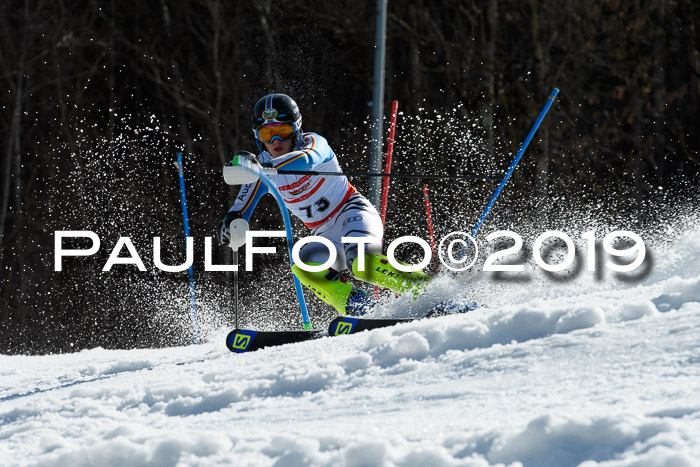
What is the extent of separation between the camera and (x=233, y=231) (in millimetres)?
4605

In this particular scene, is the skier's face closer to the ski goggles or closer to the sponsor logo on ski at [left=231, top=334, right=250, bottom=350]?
the ski goggles

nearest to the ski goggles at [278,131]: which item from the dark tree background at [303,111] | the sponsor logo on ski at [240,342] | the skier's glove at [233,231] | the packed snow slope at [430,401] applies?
the skier's glove at [233,231]

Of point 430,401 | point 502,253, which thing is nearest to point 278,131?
point 502,253

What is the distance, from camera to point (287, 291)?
9867 millimetres

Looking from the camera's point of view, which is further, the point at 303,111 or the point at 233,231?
the point at 303,111

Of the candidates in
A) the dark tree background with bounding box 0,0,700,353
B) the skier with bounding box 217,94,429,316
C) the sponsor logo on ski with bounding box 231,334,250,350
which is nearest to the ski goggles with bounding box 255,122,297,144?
the skier with bounding box 217,94,429,316

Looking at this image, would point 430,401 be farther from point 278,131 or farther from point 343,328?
point 278,131

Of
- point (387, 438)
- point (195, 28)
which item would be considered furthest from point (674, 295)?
point (195, 28)

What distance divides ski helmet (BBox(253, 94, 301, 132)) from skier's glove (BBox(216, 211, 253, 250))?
1.72 feet

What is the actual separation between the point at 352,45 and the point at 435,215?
428 centimetres

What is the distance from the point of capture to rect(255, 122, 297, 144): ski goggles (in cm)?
466

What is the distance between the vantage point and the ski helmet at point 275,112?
465 cm

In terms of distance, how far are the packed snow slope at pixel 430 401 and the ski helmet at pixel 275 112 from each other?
5.11 ft

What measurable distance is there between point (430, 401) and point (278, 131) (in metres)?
2.57
